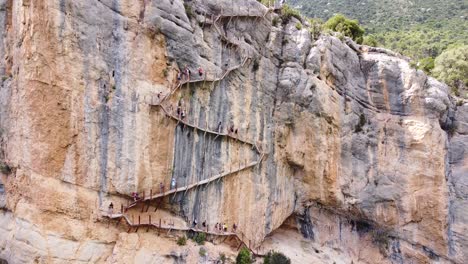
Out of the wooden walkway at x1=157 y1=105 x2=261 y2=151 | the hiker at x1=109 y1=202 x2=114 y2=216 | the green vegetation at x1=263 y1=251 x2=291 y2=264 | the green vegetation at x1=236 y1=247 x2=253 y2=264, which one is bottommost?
the green vegetation at x1=263 y1=251 x2=291 y2=264

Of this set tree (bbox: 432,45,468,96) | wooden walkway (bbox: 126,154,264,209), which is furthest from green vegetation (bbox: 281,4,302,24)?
tree (bbox: 432,45,468,96)

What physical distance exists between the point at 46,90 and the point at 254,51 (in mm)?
12655

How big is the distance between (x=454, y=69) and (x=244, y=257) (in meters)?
32.3

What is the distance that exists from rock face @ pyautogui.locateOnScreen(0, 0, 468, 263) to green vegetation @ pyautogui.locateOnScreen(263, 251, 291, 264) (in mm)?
1332

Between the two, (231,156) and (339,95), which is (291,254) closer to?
(231,156)

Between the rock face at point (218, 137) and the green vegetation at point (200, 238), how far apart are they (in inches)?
38.4

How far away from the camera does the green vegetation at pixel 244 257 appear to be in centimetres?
2316

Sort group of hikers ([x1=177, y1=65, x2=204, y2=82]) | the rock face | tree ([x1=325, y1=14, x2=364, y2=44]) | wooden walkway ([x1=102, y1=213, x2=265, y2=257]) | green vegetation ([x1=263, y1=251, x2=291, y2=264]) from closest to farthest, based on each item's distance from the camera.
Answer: the rock face, wooden walkway ([x1=102, y1=213, x2=265, y2=257]), group of hikers ([x1=177, y1=65, x2=204, y2=82]), green vegetation ([x1=263, y1=251, x2=291, y2=264]), tree ([x1=325, y1=14, x2=364, y2=44])

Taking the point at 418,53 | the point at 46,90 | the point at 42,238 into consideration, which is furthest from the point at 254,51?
Answer: the point at 418,53

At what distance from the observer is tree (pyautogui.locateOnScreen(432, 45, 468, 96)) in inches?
1703

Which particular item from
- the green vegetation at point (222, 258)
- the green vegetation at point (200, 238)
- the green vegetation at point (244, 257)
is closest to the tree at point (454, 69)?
the green vegetation at point (244, 257)

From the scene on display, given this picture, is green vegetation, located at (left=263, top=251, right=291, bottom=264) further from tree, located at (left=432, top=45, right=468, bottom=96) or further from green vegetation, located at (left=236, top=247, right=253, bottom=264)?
tree, located at (left=432, top=45, right=468, bottom=96)

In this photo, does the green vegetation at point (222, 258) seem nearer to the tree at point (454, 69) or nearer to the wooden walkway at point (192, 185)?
the wooden walkway at point (192, 185)

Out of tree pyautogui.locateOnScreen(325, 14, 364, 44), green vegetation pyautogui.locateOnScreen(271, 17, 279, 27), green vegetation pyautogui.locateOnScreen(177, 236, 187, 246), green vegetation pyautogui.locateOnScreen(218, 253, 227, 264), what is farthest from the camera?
tree pyautogui.locateOnScreen(325, 14, 364, 44)
